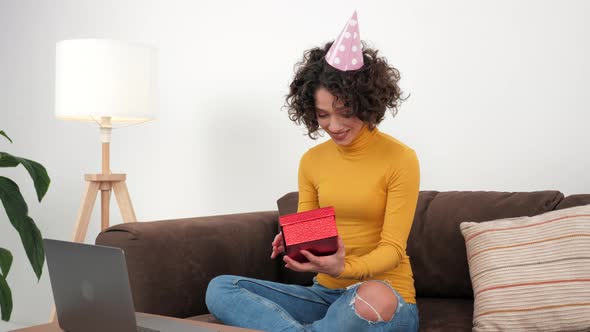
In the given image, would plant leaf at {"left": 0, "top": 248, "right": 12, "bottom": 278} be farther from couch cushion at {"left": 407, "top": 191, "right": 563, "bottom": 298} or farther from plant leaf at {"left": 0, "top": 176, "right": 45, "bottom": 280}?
couch cushion at {"left": 407, "top": 191, "right": 563, "bottom": 298}

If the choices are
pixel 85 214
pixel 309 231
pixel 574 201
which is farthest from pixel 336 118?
pixel 85 214

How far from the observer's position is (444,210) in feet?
7.23

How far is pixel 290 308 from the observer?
6.18 feet

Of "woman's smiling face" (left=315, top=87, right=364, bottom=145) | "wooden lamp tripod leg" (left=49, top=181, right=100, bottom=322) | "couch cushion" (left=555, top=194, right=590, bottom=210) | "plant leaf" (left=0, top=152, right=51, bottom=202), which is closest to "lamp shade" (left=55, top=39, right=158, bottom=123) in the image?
"wooden lamp tripod leg" (left=49, top=181, right=100, bottom=322)

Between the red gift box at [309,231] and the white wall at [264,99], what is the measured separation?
3.46 ft

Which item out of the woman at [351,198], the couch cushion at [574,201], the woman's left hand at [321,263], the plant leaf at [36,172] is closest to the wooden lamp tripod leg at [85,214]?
the plant leaf at [36,172]

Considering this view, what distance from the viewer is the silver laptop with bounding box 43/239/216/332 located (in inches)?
51.0

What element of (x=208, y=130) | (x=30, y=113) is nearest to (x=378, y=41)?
(x=208, y=130)

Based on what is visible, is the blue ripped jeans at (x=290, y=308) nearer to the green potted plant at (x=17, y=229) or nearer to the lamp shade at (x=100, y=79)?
the green potted plant at (x=17, y=229)

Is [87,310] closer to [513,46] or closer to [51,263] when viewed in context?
[51,263]

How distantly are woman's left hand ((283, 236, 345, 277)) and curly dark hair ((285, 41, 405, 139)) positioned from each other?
0.39m

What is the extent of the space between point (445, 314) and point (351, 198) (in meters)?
0.42

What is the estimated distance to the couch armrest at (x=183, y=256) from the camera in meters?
1.98

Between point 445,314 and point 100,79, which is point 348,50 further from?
point 100,79
